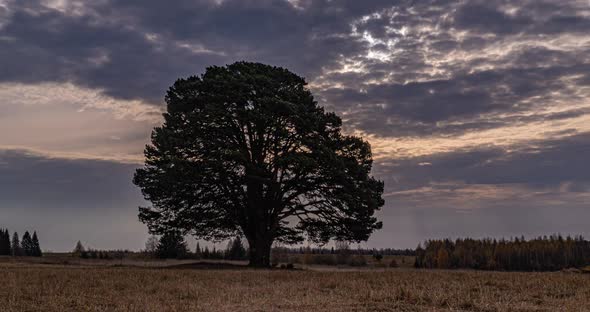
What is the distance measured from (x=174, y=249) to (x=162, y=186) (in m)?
Result: 28.1

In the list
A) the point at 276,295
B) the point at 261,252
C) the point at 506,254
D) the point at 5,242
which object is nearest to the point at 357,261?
the point at 261,252

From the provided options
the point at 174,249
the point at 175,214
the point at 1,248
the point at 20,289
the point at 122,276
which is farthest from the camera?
the point at 1,248

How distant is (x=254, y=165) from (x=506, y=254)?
3632 centimetres

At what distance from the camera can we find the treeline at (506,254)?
187ft

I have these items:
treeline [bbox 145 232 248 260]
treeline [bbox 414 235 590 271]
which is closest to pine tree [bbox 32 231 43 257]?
treeline [bbox 145 232 248 260]

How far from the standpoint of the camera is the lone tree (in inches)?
1377

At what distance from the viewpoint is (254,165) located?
119 feet

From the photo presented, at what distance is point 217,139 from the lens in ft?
117

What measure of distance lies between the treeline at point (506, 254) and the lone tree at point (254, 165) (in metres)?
20.6

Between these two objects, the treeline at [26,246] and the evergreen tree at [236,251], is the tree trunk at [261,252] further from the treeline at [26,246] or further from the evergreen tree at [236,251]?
the treeline at [26,246]

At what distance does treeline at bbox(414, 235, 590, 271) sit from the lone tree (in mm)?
20583

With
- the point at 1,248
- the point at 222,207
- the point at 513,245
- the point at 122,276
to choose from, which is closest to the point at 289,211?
the point at 222,207

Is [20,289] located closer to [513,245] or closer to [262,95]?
[262,95]

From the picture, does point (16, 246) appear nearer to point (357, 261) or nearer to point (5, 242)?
point (5, 242)
